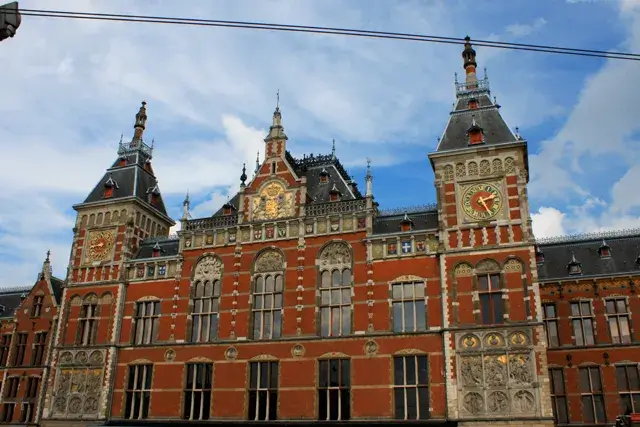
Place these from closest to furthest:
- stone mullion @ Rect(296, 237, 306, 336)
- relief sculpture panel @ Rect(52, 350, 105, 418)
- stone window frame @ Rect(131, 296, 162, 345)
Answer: stone mullion @ Rect(296, 237, 306, 336) < relief sculpture panel @ Rect(52, 350, 105, 418) < stone window frame @ Rect(131, 296, 162, 345)

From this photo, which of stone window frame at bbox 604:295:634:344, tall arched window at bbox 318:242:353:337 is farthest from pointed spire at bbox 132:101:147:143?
stone window frame at bbox 604:295:634:344

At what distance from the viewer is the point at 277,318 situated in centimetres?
3269

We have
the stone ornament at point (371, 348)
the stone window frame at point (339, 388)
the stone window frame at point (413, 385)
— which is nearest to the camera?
the stone window frame at point (413, 385)

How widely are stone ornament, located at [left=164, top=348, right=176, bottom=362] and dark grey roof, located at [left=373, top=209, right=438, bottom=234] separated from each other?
44.2ft

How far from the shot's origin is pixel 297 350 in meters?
31.3

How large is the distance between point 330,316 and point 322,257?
11.0 feet

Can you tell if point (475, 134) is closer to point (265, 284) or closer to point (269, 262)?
point (269, 262)

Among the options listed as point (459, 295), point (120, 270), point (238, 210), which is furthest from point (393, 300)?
point (120, 270)

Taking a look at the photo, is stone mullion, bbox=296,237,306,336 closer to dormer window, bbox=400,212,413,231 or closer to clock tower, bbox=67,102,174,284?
dormer window, bbox=400,212,413,231

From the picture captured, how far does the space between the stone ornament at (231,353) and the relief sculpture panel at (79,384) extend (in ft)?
26.7

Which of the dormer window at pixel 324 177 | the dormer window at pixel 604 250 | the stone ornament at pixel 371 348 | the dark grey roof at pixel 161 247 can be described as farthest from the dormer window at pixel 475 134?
the dark grey roof at pixel 161 247

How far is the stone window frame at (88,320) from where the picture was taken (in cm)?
3650

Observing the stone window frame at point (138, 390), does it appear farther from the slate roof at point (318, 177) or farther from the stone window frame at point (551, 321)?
the stone window frame at point (551, 321)

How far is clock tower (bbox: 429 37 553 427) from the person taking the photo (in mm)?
26891
